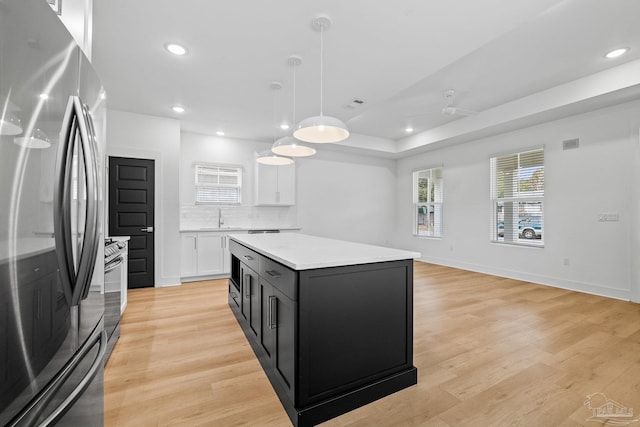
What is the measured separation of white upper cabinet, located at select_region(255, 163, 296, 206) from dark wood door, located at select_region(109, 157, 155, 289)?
1874 millimetres

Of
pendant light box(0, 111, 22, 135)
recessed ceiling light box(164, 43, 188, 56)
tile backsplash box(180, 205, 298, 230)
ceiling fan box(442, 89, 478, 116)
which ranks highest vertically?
ceiling fan box(442, 89, 478, 116)

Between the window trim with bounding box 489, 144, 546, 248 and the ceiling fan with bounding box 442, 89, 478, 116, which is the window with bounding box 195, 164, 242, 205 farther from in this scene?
the window trim with bounding box 489, 144, 546, 248

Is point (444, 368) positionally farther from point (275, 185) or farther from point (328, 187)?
point (328, 187)

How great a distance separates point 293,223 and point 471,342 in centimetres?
442

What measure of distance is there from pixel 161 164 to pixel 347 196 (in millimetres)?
4071

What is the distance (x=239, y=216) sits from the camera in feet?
19.5

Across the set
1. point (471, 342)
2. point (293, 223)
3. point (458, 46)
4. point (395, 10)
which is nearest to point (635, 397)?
point (471, 342)

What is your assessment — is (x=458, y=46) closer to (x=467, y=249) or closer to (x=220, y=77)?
(x=220, y=77)

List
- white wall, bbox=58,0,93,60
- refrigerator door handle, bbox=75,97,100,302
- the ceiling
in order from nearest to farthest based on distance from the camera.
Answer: refrigerator door handle, bbox=75,97,100,302 → white wall, bbox=58,0,93,60 → the ceiling

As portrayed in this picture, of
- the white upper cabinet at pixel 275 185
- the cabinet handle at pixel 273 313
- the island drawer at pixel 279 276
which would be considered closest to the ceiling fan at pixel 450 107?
the white upper cabinet at pixel 275 185

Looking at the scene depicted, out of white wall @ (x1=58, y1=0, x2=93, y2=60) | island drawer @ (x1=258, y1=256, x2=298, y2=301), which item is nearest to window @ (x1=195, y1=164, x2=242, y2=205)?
island drawer @ (x1=258, y1=256, x2=298, y2=301)

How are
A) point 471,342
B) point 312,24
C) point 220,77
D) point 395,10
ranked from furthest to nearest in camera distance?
point 220,77, point 471,342, point 312,24, point 395,10

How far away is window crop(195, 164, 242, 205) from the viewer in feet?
18.5

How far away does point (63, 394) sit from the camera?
864 millimetres
